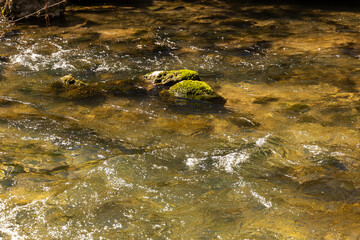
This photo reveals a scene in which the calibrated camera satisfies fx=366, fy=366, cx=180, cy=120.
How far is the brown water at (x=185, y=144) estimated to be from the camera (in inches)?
152

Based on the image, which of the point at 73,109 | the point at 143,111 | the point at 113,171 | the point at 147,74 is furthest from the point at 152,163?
the point at 147,74

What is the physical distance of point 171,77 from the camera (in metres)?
8.35

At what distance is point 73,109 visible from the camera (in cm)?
693

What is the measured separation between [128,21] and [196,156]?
393 inches

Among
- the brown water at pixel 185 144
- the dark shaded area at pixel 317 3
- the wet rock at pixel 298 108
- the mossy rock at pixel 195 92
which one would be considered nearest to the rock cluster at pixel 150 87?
the mossy rock at pixel 195 92

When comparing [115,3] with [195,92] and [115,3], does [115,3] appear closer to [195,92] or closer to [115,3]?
[115,3]

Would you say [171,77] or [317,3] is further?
[317,3]

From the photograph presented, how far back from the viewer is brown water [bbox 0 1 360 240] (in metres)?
3.85

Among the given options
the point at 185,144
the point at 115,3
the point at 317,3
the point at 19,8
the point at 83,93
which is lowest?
the point at 185,144

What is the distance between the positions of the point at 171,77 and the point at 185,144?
307cm

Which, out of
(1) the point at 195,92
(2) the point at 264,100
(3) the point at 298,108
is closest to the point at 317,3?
(2) the point at 264,100

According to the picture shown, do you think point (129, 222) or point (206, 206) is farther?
point (206, 206)

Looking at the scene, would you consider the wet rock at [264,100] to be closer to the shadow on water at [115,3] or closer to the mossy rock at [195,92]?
the mossy rock at [195,92]

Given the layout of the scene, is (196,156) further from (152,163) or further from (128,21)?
(128,21)
